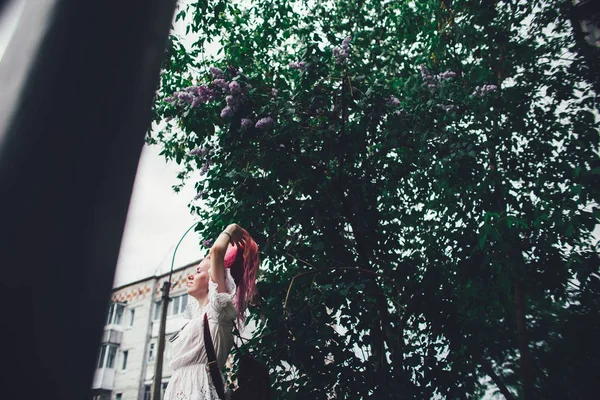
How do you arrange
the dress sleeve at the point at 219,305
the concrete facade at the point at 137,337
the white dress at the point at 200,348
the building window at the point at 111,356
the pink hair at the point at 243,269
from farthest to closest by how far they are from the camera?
the building window at the point at 111,356, the concrete facade at the point at 137,337, the pink hair at the point at 243,269, the dress sleeve at the point at 219,305, the white dress at the point at 200,348

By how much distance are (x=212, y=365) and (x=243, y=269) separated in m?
0.80

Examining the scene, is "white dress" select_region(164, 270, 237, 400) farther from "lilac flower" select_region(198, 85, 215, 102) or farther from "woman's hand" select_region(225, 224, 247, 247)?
"lilac flower" select_region(198, 85, 215, 102)

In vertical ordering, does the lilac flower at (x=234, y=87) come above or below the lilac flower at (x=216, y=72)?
below

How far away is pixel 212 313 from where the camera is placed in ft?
8.57

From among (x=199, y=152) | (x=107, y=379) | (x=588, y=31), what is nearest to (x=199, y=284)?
(x=199, y=152)

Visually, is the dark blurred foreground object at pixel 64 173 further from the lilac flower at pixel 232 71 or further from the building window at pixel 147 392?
the building window at pixel 147 392

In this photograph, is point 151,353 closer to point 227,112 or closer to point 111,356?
point 111,356

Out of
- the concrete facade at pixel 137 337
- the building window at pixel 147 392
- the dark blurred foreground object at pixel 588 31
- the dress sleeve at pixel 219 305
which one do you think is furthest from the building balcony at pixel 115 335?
the dark blurred foreground object at pixel 588 31

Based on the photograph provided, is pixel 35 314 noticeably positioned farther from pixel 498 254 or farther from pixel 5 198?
pixel 498 254

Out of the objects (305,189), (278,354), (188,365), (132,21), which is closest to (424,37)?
(305,189)

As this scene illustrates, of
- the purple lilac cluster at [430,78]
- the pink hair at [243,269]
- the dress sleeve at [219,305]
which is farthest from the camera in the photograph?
the purple lilac cluster at [430,78]

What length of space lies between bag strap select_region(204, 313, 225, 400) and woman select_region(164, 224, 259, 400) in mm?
36

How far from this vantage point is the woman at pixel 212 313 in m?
2.41

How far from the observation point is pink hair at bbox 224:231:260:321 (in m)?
2.99
